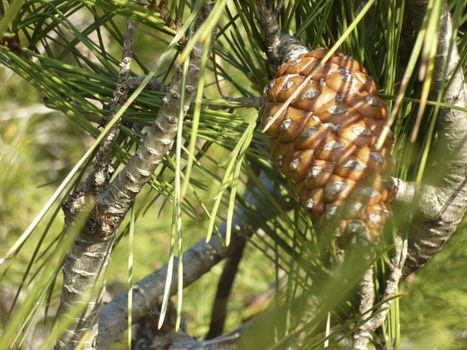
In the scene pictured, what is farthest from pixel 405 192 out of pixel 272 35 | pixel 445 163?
pixel 272 35

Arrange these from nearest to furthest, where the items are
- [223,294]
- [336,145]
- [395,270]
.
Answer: [336,145] → [395,270] → [223,294]

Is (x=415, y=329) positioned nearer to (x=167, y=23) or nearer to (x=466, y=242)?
(x=466, y=242)

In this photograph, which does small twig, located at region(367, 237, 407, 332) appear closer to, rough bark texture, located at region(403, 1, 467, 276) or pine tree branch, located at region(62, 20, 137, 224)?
rough bark texture, located at region(403, 1, 467, 276)

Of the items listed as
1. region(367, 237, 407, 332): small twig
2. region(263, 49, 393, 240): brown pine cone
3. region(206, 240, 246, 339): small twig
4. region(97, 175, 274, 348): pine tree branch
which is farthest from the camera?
region(206, 240, 246, 339): small twig

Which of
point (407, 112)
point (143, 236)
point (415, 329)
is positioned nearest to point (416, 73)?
point (407, 112)

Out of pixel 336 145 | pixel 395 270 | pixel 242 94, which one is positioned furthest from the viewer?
pixel 242 94

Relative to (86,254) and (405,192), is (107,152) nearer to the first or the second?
(86,254)

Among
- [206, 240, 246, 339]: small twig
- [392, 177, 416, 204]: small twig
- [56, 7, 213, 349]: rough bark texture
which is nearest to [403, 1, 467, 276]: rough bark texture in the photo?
[392, 177, 416, 204]: small twig
